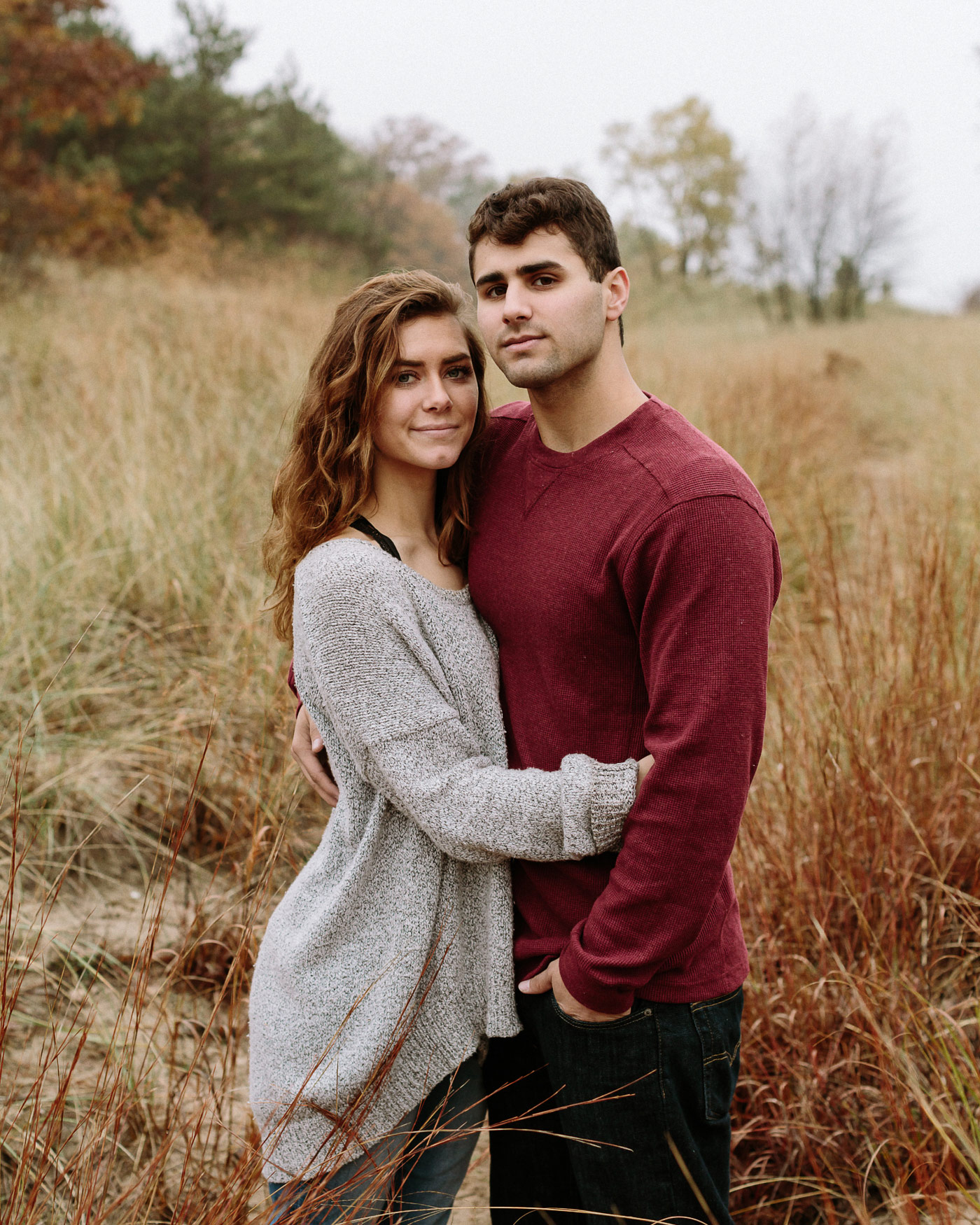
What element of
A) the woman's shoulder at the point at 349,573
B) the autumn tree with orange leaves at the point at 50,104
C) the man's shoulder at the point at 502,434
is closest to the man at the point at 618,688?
the man's shoulder at the point at 502,434

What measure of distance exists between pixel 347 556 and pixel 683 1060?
39.2 inches

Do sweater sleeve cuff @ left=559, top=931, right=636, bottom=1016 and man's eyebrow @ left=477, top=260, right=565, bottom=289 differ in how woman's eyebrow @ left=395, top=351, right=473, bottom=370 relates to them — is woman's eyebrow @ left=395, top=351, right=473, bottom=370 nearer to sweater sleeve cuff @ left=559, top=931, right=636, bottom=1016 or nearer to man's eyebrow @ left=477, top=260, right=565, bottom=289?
man's eyebrow @ left=477, top=260, right=565, bottom=289

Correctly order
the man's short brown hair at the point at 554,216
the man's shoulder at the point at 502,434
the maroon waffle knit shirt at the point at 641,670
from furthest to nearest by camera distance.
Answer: the man's shoulder at the point at 502,434 < the man's short brown hair at the point at 554,216 < the maroon waffle knit shirt at the point at 641,670

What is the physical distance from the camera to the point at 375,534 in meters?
1.58

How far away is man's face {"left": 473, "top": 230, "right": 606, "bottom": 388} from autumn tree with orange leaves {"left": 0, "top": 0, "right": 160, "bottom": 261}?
434 inches

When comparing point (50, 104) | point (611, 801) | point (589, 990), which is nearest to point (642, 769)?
point (611, 801)

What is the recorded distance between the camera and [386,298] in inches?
63.0

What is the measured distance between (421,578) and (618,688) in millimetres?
399

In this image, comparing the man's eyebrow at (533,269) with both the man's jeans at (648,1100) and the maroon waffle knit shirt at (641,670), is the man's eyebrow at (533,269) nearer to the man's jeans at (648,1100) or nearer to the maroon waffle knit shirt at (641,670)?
the maroon waffle knit shirt at (641,670)

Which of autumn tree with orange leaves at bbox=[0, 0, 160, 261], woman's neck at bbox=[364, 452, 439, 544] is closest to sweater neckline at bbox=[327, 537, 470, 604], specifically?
woman's neck at bbox=[364, 452, 439, 544]

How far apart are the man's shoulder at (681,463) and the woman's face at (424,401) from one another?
358 mm

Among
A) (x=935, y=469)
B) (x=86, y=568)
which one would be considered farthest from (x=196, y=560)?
(x=935, y=469)

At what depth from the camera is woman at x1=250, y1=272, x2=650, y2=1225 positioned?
137 centimetres

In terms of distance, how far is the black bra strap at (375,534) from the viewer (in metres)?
1.55
